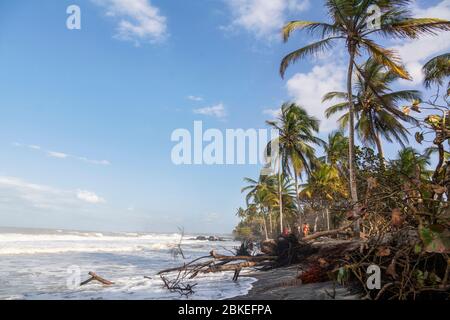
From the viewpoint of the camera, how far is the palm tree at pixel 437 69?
577 inches

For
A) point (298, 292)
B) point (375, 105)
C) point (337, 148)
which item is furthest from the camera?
point (337, 148)

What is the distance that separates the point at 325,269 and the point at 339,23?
11302mm

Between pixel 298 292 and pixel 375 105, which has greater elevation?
pixel 375 105

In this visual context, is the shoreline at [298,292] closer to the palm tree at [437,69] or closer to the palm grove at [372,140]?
the palm grove at [372,140]

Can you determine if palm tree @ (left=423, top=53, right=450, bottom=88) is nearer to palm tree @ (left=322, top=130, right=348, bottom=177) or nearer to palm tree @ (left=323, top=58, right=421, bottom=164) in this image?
palm tree @ (left=323, top=58, right=421, bottom=164)

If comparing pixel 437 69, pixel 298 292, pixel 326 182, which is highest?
pixel 437 69

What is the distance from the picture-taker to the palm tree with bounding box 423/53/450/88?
48.1 feet

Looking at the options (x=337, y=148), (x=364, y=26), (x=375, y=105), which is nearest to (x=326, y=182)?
(x=337, y=148)

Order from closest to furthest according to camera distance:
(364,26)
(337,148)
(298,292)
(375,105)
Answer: (298,292) → (364,26) → (375,105) → (337,148)

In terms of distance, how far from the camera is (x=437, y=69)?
1549cm

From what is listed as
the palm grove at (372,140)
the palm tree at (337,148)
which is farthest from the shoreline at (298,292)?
the palm tree at (337,148)

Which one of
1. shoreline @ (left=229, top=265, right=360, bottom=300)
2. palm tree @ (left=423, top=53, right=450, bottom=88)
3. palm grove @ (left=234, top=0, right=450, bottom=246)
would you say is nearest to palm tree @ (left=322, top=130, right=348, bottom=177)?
palm grove @ (left=234, top=0, right=450, bottom=246)

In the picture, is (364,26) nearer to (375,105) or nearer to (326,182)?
(375,105)
